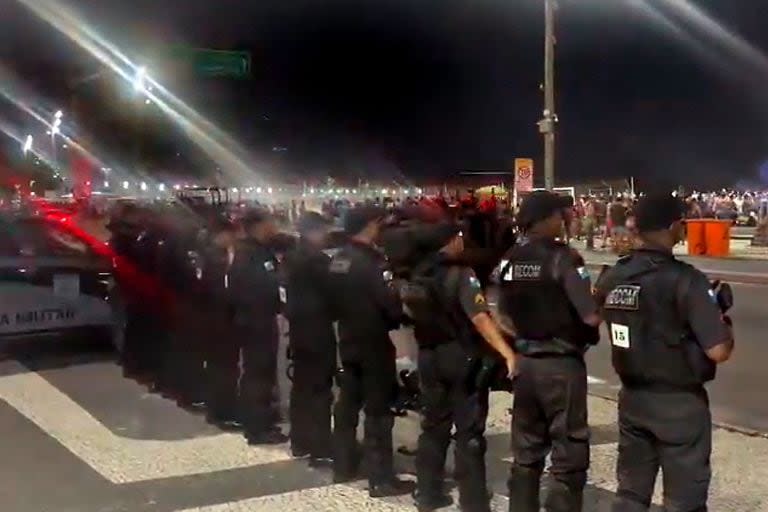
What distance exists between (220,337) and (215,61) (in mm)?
13466

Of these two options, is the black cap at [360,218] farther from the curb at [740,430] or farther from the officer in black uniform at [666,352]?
the curb at [740,430]

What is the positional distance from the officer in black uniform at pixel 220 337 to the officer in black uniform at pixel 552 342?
316 centimetres

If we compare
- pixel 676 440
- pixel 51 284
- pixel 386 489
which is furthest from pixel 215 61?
pixel 676 440

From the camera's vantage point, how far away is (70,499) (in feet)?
19.1

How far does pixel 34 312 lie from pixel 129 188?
38575 mm

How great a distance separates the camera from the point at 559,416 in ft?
15.1

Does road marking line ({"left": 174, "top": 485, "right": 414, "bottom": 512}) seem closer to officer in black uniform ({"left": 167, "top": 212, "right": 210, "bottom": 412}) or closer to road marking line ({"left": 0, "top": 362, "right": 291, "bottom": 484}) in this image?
road marking line ({"left": 0, "top": 362, "right": 291, "bottom": 484})

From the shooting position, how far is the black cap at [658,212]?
161 inches

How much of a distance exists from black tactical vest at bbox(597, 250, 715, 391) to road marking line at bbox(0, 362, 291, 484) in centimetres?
314

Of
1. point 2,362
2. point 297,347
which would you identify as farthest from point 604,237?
point 297,347

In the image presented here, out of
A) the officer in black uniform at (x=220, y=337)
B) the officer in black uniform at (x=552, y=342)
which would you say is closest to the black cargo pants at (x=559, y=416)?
the officer in black uniform at (x=552, y=342)

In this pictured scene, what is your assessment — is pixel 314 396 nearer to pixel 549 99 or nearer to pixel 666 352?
pixel 666 352

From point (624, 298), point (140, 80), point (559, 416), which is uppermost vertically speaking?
point (140, 80)

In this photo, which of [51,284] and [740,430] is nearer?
[740,430]
